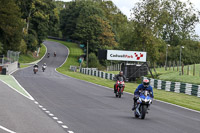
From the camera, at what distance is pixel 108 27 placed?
108 metres

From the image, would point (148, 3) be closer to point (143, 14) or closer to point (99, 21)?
point (143, 14)

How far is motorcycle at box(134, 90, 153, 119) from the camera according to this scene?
44.1 ft

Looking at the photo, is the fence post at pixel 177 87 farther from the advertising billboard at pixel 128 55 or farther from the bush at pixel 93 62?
the bush at pixel 93 62

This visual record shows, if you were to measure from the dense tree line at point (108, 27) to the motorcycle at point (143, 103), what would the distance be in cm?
5231

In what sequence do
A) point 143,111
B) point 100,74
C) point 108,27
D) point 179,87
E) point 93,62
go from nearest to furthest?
point 143,111 → point 179,87 → point 100,74 → point 93,62 → point 108,27

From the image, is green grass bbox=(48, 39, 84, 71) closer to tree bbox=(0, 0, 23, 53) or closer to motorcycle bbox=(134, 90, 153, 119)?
tree bbox=(0, 0, 23, 53)

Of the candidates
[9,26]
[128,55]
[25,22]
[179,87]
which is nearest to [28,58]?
[25,22]

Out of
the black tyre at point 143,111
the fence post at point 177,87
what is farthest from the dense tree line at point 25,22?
the black tyre at point 143,111

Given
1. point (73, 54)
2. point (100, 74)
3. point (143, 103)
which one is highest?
point (73, 54)

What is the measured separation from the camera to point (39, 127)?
34.9ft

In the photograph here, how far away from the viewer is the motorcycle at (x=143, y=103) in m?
13.4

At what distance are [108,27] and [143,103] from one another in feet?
313

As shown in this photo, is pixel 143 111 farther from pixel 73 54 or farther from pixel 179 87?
pixel 73 54

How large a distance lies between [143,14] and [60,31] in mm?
81146
